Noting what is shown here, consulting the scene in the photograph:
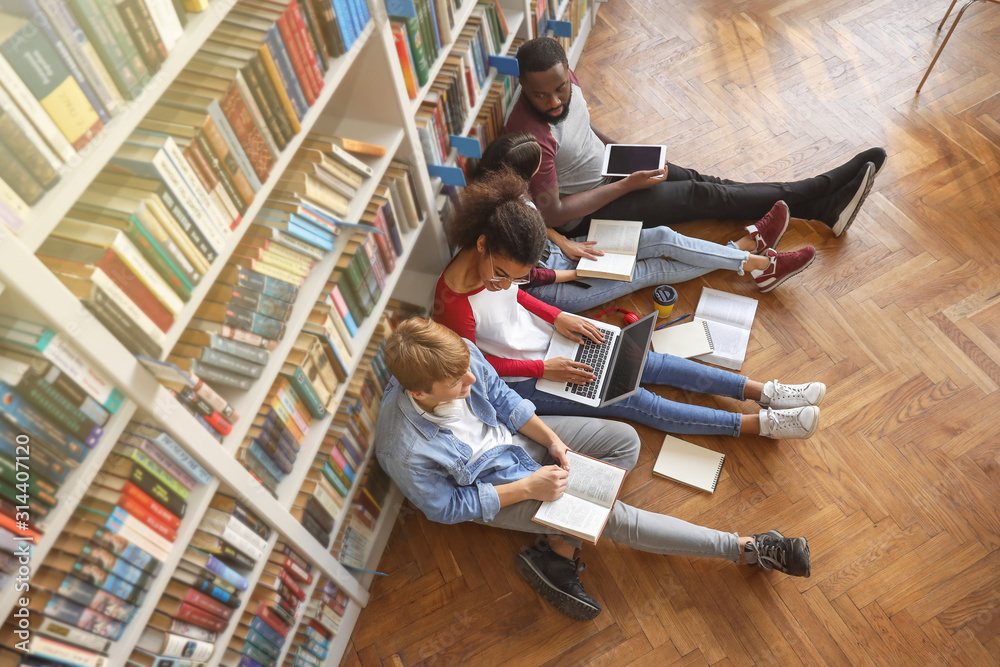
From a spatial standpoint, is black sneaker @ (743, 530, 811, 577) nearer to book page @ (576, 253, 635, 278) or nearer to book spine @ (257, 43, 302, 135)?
book page @ (576, 253, 635, 278)

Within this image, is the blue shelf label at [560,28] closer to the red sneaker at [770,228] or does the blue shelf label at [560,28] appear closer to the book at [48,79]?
the red sneaker at [770,228]

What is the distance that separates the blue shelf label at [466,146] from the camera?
2.09m

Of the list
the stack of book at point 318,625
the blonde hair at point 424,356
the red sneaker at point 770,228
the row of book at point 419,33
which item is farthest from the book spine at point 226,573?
the red sneaker at point 770,228

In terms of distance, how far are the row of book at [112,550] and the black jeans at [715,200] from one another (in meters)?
1.82

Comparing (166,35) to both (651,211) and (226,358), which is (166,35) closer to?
(226,358)

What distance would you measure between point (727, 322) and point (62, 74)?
2.18m

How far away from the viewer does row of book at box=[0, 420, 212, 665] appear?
3.23 feet

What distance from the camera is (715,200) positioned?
262cm

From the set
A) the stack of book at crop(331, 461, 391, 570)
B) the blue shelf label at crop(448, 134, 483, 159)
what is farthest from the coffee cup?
the stack of book at crop(331, 461, 391, 570)

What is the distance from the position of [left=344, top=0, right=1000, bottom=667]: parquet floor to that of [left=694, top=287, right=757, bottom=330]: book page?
46 millimetres

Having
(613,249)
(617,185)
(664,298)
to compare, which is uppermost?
(617,185)

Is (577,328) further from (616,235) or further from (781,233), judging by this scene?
(781,233)

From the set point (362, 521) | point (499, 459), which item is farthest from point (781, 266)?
point (362, 521)

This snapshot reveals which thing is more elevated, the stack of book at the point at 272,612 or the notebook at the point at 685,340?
the notebook at the point at 685,340
